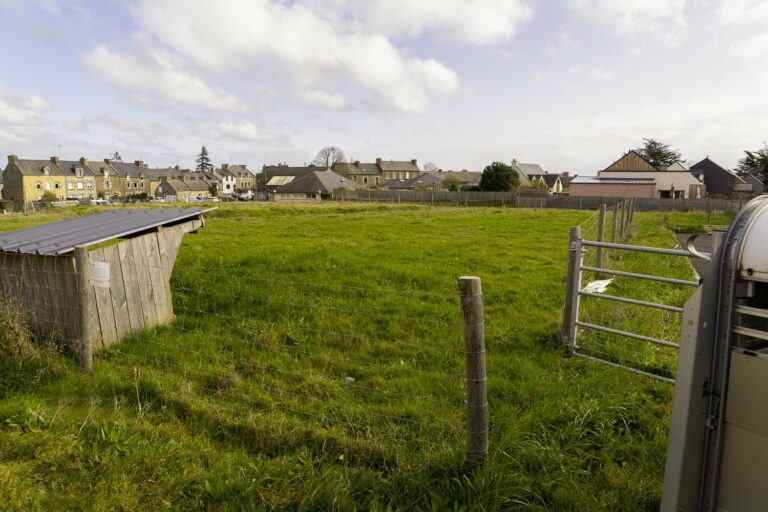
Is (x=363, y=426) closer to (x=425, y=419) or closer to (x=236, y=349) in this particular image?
(x=425, y=419)

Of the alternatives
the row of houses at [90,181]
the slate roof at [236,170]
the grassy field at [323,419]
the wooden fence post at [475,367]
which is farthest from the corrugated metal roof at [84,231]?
the slate roof at [236,170]

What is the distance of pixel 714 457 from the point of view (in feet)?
8.35

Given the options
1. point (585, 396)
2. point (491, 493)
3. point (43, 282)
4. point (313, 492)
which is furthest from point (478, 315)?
point (43, 282)

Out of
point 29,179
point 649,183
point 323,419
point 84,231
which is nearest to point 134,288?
point 84,231

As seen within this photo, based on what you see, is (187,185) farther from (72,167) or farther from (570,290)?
(570,290)

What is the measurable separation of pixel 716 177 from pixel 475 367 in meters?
86.1

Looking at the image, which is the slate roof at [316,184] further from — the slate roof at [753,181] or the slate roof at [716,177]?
the slate roof at [753,181]

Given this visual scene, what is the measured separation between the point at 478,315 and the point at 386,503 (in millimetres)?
1463

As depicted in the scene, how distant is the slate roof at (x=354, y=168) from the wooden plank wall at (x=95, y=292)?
109 m

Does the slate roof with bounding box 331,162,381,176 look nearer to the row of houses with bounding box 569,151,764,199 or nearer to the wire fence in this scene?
the row of houses with bounding box 569,151,764,199

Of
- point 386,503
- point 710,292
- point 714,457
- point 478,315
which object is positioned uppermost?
point 710,292

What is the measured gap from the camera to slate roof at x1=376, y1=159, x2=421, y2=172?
117475 mm

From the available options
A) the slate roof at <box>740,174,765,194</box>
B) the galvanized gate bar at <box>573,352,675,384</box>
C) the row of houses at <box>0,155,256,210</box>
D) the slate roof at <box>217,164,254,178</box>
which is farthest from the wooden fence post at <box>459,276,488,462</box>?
the slate roof at <box>217,164,254,178</box>

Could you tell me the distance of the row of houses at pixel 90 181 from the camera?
79.4 m
